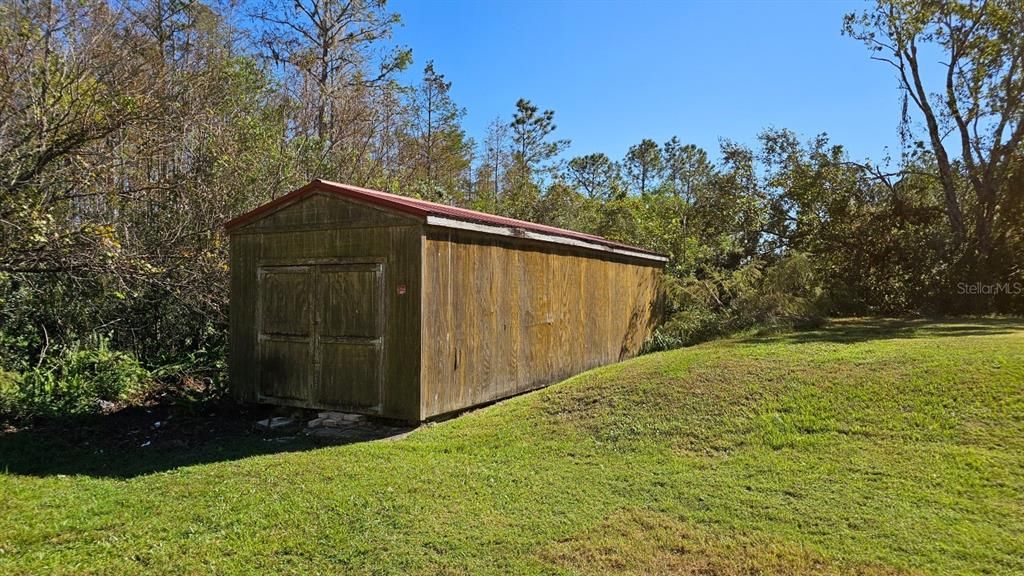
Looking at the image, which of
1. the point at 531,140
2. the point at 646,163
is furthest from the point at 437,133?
the point at 646,163

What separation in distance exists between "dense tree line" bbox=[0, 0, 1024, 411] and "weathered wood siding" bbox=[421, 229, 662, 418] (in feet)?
7.21

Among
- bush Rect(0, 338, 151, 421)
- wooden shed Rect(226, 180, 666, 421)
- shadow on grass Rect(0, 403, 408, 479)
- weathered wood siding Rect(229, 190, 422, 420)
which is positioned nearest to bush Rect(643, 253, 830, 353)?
wooden shed Rect(226, 180, 666, 421)

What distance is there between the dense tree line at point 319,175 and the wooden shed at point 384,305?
1805 mm

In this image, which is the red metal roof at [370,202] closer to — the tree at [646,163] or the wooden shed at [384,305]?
the wooden shed at [384,305]

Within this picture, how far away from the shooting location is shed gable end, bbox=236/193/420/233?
21.2 feet

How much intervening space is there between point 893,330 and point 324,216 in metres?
9.08

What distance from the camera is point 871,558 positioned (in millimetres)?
3275

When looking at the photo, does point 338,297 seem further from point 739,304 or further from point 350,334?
point 739,304

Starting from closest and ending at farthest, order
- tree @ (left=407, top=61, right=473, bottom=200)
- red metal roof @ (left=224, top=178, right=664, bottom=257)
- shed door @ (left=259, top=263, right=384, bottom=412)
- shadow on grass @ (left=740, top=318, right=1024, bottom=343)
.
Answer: red metal roof @ (left=224, top=178, right=664, bottom=257) < shed door @ (left=259, top=263, right=384, bottom=412) < shadow on grass @ (left=740, top=318, right=1024, bottom=343) < tree @ (left=407, top=61, right=473, bottom=200)

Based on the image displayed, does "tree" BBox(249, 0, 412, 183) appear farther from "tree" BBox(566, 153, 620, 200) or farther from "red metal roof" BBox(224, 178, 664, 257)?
"tree" BBox(566, 153, 620, 200)

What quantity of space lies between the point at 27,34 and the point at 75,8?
1.44m

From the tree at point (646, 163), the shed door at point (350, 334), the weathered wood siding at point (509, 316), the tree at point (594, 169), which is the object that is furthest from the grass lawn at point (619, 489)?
the tree at point (646, 163)

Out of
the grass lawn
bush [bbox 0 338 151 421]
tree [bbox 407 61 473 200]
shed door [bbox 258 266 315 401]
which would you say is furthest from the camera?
tree [bbox 407 61 473 200]

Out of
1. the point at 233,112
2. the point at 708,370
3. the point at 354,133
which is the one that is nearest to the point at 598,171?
the point at 354,133
